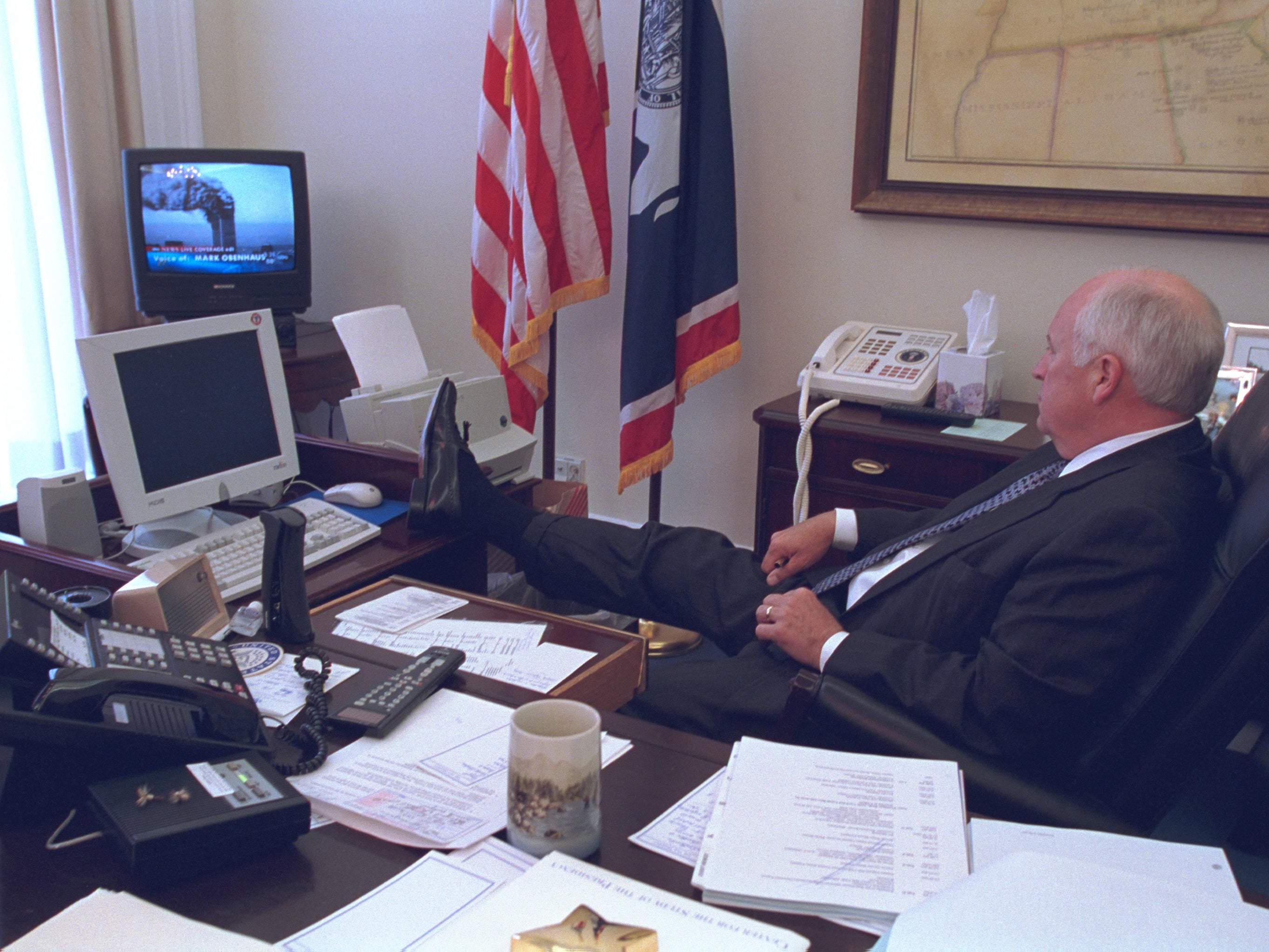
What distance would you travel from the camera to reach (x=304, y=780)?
998mm

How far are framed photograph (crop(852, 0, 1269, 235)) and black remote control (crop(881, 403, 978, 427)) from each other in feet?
1.93

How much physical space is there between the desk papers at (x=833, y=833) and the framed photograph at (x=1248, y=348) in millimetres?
1571

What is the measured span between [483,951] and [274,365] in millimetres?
1384

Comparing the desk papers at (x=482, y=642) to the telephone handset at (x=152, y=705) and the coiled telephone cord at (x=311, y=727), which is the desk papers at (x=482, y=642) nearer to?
the coiled telephone cord at (x=311, y=727)

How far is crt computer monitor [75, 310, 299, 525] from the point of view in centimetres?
163

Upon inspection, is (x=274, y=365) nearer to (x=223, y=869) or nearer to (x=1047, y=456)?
(x=223, y=869)

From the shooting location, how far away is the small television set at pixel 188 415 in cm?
163

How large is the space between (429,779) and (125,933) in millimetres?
303

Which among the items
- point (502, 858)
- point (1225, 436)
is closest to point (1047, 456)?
point (1225, 436)

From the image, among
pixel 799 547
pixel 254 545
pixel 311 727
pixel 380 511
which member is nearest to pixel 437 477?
pixel 380 511

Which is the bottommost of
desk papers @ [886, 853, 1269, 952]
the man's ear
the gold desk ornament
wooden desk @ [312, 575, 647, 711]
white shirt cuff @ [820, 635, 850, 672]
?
white shirt cuff @ [820, 635, 850, 672]

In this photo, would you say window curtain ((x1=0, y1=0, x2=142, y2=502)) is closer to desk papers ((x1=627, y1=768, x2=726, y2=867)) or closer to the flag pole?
the flag pole

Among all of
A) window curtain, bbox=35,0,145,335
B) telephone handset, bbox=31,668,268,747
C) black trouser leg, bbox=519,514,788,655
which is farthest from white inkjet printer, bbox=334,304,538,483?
window curtain, bbox=35,0,145,335

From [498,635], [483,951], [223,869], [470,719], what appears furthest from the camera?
[498,635]
